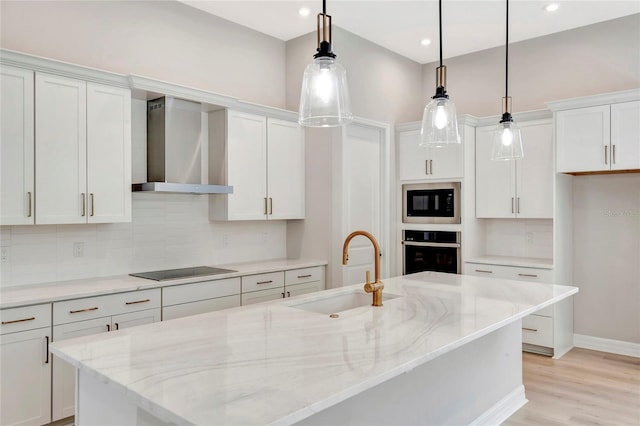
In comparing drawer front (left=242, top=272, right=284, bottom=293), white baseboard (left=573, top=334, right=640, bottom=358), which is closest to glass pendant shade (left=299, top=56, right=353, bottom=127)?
drawer front (left=242, top=272, right=284, bottom=293)

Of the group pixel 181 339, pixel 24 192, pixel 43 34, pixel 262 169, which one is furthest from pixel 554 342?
pixel 43 34

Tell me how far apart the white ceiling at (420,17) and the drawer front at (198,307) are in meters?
2.61

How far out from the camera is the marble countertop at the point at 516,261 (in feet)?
14.9

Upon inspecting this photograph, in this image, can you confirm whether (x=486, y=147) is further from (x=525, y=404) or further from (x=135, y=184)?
(x=135, y=184)

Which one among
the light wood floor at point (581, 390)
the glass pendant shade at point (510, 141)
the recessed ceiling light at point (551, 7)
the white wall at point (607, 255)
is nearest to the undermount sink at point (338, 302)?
the glass pendant shade at point (510, 141)

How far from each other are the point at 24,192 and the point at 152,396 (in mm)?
2320

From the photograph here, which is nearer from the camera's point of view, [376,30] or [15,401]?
[15,401]

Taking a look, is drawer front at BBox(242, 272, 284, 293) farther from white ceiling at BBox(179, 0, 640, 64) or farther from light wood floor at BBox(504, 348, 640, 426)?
white ceiling at BBox(179, 0, 640, 64)

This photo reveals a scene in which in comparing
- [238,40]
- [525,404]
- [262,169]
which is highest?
[238,40]

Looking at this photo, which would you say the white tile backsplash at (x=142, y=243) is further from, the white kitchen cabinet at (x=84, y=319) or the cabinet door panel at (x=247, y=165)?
the white kitchen cabinet at (x=84, y=319)

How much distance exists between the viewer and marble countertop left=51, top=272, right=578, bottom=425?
1269 millimetres

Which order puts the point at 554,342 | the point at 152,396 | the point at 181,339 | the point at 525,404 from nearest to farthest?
the point at 152,396, the point at 181,339, the point at 525,404, the point at 554,342

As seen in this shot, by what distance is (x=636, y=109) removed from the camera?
4020mm

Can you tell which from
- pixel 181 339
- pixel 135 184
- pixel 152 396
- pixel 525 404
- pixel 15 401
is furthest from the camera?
pixel 135 184
